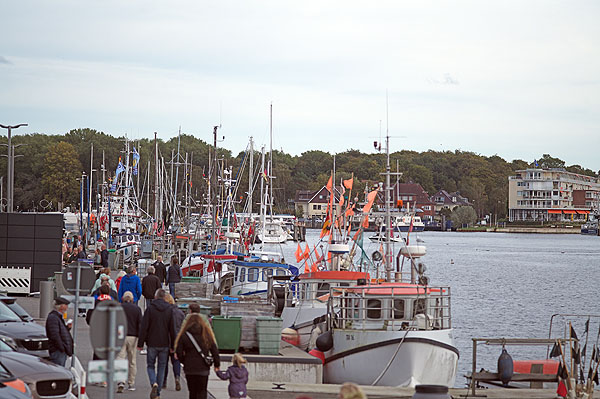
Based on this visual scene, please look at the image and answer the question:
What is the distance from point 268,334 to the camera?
72.7ft

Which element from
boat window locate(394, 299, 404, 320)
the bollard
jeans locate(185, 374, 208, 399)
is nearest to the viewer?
jeans locate(185, 374, 208, 399)

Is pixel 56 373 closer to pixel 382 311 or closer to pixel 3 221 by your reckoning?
pixel 382 311

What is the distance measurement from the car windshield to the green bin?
4.47m

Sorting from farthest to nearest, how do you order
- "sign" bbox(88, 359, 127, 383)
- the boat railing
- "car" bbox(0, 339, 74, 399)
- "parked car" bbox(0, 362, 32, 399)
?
the boat railing < "car" bbox(0, 339, 74, 399) < "parked car" bbox(0, 362, 32, 399) < "sign" bbox(88, 359, 127, 383)

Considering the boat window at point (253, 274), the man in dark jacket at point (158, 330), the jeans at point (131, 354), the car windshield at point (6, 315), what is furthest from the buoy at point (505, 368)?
the boat window at point (253, 274)

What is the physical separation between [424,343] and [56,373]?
36.4 feet

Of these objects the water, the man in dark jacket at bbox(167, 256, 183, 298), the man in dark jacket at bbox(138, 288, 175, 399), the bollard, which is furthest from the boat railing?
the bollard

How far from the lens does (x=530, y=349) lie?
41438mm

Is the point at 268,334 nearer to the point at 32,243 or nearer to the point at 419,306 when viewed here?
the point at 419,306

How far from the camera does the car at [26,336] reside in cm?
1930

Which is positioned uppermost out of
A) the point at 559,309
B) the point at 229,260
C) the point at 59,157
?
the point at 59,157

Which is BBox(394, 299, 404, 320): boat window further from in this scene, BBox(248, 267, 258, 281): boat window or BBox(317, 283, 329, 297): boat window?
BBox(248, 267, 258, 281): boat window

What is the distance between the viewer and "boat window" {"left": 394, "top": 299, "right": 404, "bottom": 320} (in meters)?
24.8

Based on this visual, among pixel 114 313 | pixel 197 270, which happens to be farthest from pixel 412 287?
pixel 197 270
